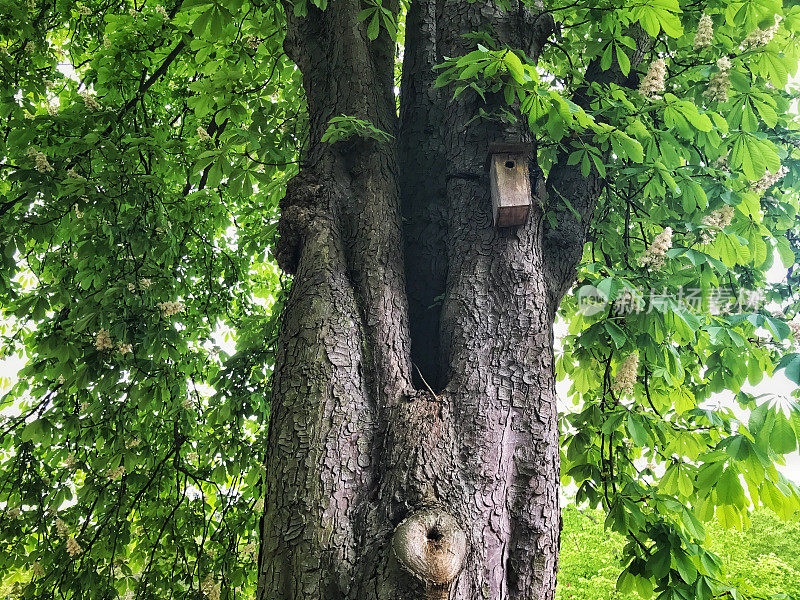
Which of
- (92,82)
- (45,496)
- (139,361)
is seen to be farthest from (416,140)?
(45,496)

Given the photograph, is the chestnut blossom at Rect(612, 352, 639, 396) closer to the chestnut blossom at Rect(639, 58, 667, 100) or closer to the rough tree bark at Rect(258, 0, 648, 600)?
the rough tree bark at Rect(258, 0, 648, 600)

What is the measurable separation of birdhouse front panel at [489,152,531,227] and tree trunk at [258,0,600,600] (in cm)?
9

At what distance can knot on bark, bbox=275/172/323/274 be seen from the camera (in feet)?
8.31

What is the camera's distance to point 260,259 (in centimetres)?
399

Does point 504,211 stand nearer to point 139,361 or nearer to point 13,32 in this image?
point 139,361

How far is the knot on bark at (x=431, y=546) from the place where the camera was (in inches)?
67.6

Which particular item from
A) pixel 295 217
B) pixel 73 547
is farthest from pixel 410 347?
pixel 73 547

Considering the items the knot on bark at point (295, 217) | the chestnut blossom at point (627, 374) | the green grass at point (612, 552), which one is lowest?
the green grass at point (612, 552)

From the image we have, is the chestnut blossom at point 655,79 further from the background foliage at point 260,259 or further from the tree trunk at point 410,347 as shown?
the tree trunk at point 410,347

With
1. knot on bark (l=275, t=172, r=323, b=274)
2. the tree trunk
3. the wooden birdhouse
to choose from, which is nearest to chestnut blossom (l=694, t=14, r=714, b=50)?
the tree trunk

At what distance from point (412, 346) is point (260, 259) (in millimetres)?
1734

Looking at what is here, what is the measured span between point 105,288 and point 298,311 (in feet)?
6.73

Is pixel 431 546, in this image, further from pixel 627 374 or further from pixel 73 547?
pixel 73 547

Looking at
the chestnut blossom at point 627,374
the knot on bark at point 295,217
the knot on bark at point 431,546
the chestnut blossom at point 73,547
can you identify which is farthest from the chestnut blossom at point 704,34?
the chestnut blossom at point 73,547
